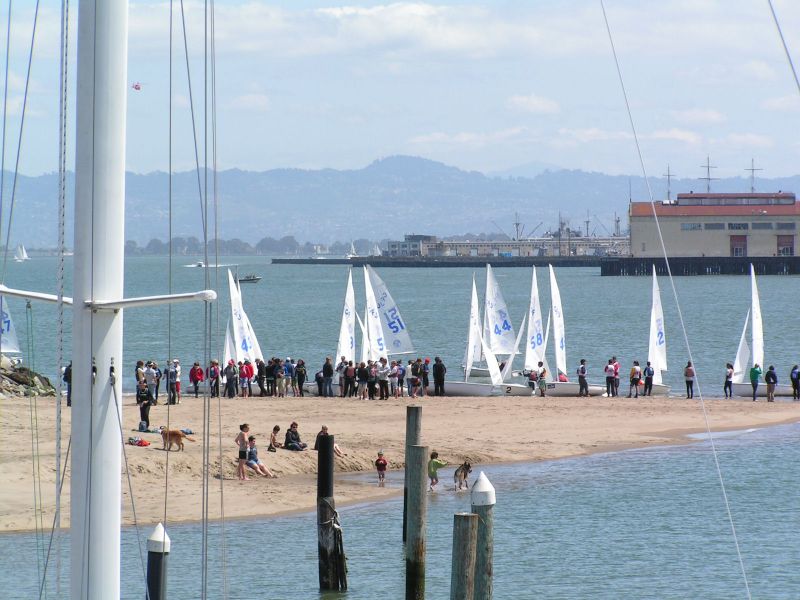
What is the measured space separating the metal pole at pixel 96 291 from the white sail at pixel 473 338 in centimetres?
3316

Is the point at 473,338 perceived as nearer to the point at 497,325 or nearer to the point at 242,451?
the point at 497,325

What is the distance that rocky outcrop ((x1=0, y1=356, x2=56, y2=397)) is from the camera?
3262 centimetres

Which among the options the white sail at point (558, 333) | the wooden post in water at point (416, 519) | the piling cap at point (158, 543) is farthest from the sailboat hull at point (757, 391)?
the piling cap at point (158, 543)

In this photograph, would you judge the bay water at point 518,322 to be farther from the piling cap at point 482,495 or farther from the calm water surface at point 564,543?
the piling cap at point 482,495

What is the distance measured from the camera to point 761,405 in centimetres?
3497

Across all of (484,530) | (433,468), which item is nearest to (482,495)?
(484,530)

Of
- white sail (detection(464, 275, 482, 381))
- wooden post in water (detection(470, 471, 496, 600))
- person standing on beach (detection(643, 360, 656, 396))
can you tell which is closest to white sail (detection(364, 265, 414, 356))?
white sail (detection(464, 275, 482, 381))

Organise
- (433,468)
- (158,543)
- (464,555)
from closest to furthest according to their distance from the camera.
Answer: (158,543)
(464,555)
(433,468)

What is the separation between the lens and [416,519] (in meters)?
16.0

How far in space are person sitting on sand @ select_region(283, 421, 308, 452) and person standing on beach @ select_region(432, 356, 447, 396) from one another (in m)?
10.3

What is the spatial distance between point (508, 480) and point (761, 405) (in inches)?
496

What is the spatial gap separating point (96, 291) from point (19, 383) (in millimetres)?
30118

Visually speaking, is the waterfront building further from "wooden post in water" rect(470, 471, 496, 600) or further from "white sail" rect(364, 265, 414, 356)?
"wooden post in water" rect(470, 471, 496, 600)

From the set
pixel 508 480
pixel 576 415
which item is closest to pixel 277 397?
pixel 576 415
